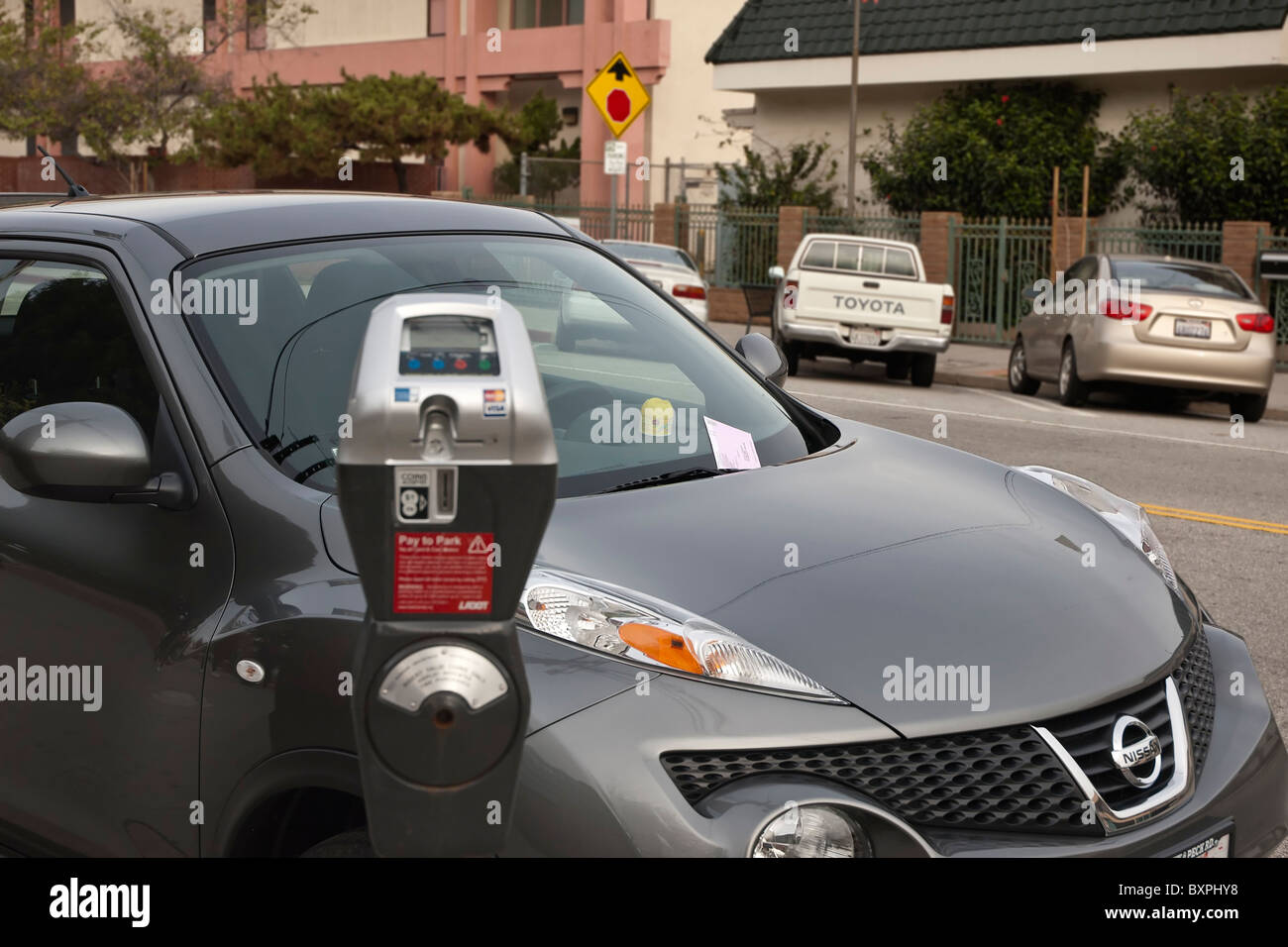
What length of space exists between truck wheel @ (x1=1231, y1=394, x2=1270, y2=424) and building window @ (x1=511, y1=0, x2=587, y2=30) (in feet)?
96.6

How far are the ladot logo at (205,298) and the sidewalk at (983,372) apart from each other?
46.3 feet

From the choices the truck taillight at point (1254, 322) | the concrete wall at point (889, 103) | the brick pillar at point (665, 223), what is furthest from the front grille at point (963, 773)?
the brick pillar at point (665, 223)

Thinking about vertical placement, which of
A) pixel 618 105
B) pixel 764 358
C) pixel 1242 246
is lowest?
pixel 764 358

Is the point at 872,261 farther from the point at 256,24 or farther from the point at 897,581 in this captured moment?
the point at 256,24

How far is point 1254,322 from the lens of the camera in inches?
611

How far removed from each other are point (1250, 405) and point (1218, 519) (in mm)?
7268

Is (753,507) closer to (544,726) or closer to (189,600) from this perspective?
(544,726)

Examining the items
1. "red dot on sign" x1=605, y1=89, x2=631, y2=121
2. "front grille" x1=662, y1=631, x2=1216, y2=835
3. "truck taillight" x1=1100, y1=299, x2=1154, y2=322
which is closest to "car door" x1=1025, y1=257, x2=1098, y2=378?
"truck taillight" x1=1100, y1=299, x2=1154, y2=322

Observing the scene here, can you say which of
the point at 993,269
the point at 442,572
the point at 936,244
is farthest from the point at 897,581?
the point at 936,244

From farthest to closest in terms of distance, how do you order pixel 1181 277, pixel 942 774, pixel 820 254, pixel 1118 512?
pixel 820 254 < pixel 1181 277 < pixel 1118 512 < pixel 942 774

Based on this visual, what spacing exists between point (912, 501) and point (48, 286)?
1963 mm
